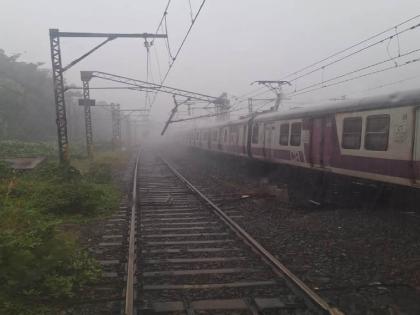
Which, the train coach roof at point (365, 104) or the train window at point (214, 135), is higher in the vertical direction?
the train coach roof at point (365, 104)

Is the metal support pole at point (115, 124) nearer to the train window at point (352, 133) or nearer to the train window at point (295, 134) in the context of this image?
the train window at point (295, 134)

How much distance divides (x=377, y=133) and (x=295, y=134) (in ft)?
17.5

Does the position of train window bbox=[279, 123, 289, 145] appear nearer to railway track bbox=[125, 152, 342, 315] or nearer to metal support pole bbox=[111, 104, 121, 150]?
railway track bbox=[125, 152, 342, 315]

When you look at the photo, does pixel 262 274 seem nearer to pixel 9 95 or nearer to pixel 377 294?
pixel 377 294

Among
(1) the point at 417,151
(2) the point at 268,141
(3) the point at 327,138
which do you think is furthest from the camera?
(2) the point at 268,141

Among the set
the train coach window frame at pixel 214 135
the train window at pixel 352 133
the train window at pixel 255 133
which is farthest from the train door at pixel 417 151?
the train coach window frame at pixel 214 135

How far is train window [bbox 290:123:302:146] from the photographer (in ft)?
53.2

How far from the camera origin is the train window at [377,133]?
36.2 ft

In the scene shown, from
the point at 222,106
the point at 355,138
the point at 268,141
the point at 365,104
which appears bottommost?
the point at 268,141

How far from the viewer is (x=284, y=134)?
17.9 meters

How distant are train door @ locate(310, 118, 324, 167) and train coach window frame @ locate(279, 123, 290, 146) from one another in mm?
2480

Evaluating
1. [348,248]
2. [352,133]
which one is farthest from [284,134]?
[348,248]

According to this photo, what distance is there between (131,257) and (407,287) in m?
3.91

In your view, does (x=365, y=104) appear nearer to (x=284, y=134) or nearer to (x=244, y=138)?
(x=284, y=134)
